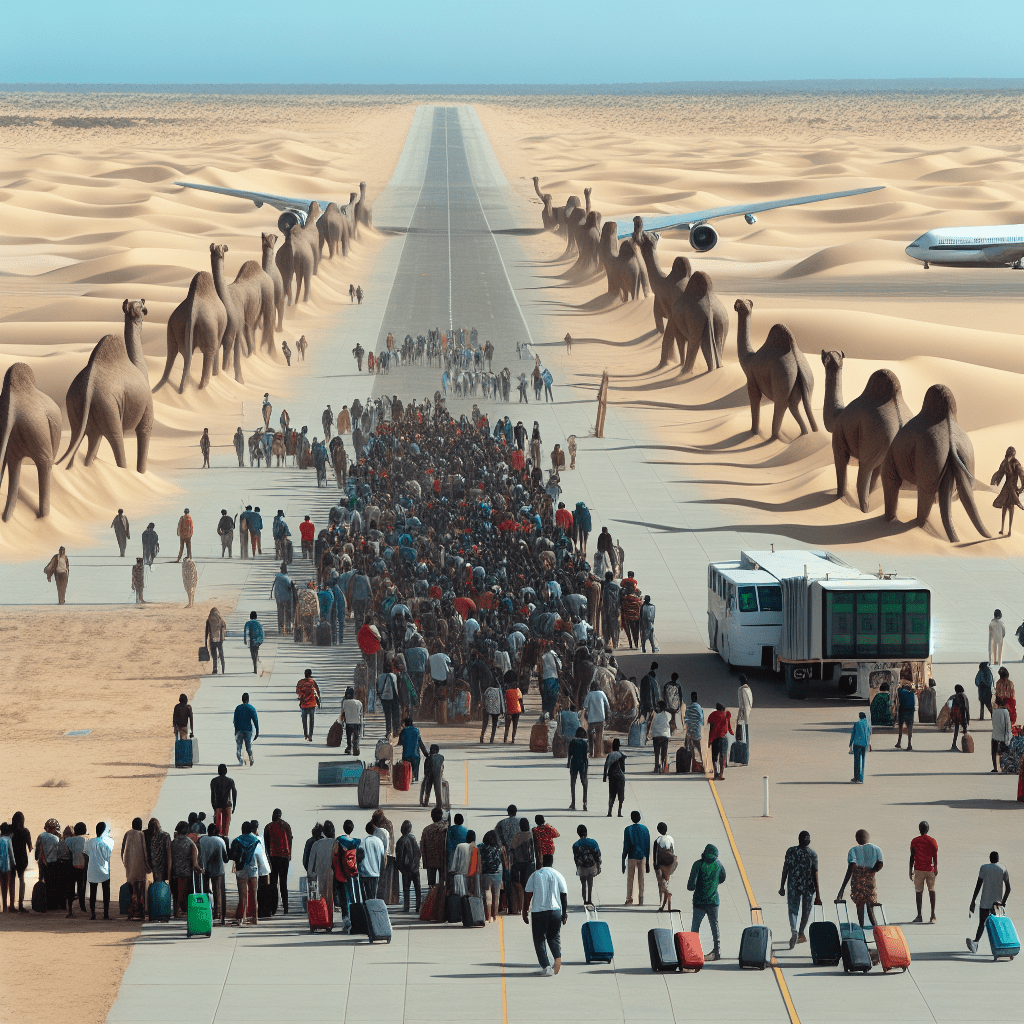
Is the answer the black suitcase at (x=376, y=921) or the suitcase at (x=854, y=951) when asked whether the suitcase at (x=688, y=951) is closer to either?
the suitcase at (x=854, y=951)

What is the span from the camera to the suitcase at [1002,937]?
17797 millimetres

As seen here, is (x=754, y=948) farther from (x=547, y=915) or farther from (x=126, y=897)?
(x=126, y=897)

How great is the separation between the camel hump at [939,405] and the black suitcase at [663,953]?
2327 centimetres

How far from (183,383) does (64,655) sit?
2657 cm

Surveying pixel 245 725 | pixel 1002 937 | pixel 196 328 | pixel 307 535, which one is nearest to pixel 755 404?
pixel 196 328

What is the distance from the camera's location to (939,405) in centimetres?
3909

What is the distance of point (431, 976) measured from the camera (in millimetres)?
17547

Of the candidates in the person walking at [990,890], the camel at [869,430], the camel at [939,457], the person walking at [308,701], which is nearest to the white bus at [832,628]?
the person walking at [308,701]

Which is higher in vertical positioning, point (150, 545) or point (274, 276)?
point (274, 276)

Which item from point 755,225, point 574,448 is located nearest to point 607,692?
point 574,448

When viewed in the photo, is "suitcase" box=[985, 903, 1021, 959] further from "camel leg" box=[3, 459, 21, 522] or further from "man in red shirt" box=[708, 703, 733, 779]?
"camel leg" box=[3, 459, 21, 522]

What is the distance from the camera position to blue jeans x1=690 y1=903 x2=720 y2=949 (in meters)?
18.2

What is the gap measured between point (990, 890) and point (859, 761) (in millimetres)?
5730

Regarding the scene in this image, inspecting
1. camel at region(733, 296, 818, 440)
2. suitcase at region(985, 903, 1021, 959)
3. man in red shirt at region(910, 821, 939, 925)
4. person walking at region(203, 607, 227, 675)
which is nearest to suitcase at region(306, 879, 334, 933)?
man in red shirt at region(910, 821, 939, 925)
